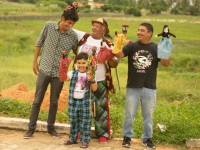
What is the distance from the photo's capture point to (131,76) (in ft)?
16.7

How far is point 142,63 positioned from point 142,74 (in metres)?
0.14

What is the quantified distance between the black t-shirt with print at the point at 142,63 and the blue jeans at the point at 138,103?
86 millimetres

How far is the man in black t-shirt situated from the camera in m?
4.98

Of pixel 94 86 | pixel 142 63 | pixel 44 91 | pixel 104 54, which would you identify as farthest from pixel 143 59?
pixel 44 91

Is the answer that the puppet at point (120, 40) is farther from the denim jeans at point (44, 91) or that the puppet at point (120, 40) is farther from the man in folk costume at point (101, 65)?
the denim jeans at point (44, 91)

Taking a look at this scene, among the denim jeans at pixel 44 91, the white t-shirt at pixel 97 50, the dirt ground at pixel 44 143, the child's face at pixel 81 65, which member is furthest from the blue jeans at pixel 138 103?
the denim jeans at pixel 44 91

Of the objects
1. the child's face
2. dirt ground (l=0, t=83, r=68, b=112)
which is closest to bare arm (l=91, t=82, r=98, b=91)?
the child's face

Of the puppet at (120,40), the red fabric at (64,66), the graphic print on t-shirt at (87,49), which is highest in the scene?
the puppet at (120,40)

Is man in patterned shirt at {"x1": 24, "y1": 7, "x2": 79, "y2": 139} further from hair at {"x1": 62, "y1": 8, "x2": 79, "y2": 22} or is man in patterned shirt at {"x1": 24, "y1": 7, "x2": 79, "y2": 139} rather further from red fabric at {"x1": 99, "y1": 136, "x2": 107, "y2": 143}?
red fabric at {"x1": 99, "y1": 136, "x2": 107, "y2": 143}

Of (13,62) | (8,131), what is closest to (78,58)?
(8,131)

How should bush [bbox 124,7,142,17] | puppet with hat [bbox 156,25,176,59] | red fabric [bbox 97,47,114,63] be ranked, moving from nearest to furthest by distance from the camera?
puppet with hat [bbox 156,25,176,59]
red fabric [bbox 97,47,114,63]
bush [bbox 124,7,142,17]

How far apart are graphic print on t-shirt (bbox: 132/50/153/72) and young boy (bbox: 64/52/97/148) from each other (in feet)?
2.04

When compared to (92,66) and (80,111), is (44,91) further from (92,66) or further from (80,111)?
(92,66)

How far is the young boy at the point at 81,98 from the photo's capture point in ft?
16.5
